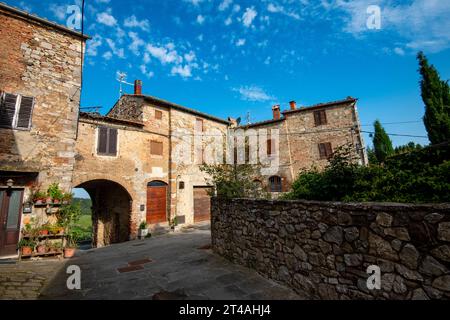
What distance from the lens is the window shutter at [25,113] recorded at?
7.40 m

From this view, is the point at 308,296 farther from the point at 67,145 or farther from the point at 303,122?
the point at 303,122

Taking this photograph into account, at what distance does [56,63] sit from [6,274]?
24.2ft

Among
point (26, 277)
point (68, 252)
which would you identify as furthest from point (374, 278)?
point (68, 252)

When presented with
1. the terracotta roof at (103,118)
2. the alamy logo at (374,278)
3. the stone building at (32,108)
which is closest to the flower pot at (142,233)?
the stone building at (32,108)

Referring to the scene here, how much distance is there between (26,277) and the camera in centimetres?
507

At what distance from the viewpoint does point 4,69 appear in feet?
24.0

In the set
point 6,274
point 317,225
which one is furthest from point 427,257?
point 6,274

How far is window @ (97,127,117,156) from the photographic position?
435 inches

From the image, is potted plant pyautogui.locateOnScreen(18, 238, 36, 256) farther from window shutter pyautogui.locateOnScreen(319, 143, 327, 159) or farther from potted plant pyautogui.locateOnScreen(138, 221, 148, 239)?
window shutter pyautogui.locateOnScreen(319, 143, 327, 159)

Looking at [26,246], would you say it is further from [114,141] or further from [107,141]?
[114,141]

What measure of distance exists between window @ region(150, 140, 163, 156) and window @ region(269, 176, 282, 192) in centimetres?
972

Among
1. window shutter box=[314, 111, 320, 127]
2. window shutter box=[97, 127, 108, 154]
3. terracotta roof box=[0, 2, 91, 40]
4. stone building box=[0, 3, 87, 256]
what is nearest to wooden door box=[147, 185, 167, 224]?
window shutter box=[97, 127, 108, 154]

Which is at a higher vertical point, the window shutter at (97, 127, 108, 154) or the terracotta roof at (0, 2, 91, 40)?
the terracotta roof at (0, 2, 91, 40)

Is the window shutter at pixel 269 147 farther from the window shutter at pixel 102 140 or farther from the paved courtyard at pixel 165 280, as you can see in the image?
the paved courtyard at pixel 165 280
